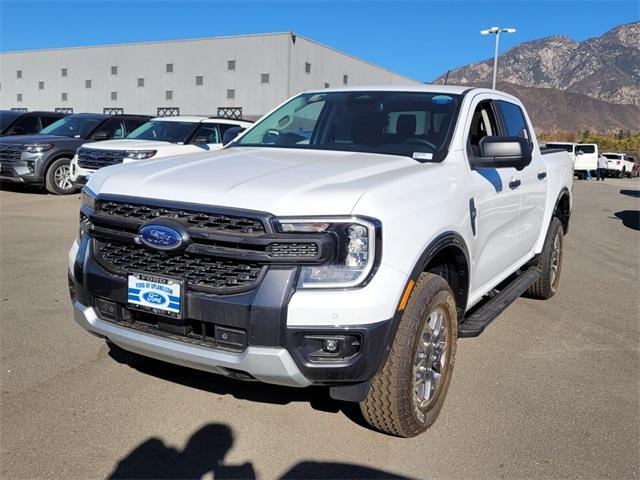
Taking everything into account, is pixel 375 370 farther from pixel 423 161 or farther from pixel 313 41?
pixel 313 41

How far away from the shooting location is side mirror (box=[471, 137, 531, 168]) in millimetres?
3623

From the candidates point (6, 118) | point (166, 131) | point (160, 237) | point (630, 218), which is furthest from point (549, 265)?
point (6, 118)

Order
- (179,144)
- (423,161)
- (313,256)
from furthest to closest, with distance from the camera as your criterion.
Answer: (179,144)
(423,161)
(313,256)

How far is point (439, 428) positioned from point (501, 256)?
155cm

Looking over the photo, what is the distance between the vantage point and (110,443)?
3.04 metres

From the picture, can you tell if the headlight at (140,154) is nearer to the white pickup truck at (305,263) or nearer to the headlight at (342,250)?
the white pickup truck at (305,263)

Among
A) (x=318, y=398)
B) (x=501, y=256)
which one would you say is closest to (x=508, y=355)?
(x=501, y=256)

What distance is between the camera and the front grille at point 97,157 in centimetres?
1070

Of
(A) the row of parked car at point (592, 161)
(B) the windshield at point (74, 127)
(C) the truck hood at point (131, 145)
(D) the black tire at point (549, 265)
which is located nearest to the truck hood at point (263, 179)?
(D) the black tire at point (549, 265)

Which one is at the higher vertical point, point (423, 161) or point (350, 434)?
point (423, 161)

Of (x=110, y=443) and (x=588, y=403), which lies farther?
(x=588, y=403)

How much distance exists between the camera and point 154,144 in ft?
35.8

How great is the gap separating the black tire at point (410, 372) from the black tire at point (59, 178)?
11044mm

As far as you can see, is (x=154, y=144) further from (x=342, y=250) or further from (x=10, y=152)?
(x=342, y=250)
